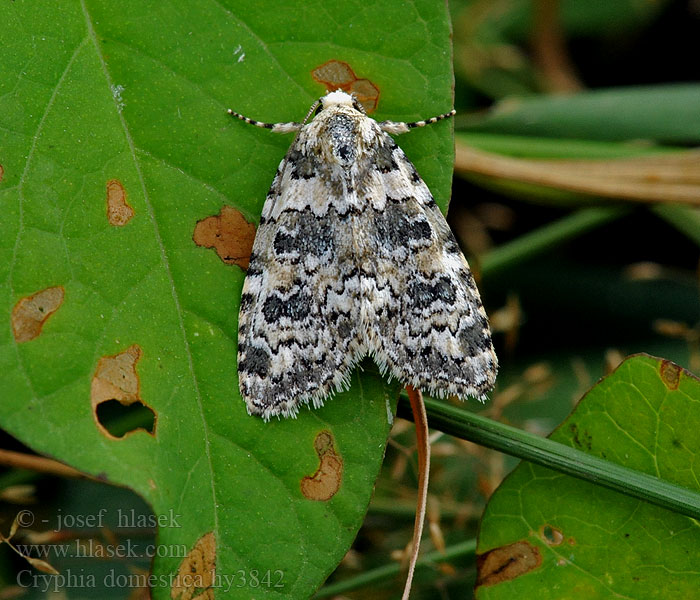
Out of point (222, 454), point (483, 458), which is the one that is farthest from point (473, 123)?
point (222, 454)

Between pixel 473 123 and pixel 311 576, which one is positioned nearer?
pixel 311 576

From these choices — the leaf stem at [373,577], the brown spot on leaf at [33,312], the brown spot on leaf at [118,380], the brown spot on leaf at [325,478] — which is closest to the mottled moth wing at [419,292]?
the brown spot on leaf at [325,478]

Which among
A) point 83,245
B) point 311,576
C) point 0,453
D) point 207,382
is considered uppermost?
point 83,245

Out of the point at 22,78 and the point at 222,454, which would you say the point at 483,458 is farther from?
the point at 22,78

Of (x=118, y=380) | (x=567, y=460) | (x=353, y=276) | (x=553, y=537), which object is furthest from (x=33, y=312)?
(x=553, y=537)

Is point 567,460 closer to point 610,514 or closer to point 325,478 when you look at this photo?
point 610,514

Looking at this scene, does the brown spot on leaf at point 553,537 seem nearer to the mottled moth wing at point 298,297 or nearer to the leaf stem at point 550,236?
the mottled moth wing at point 298,297
